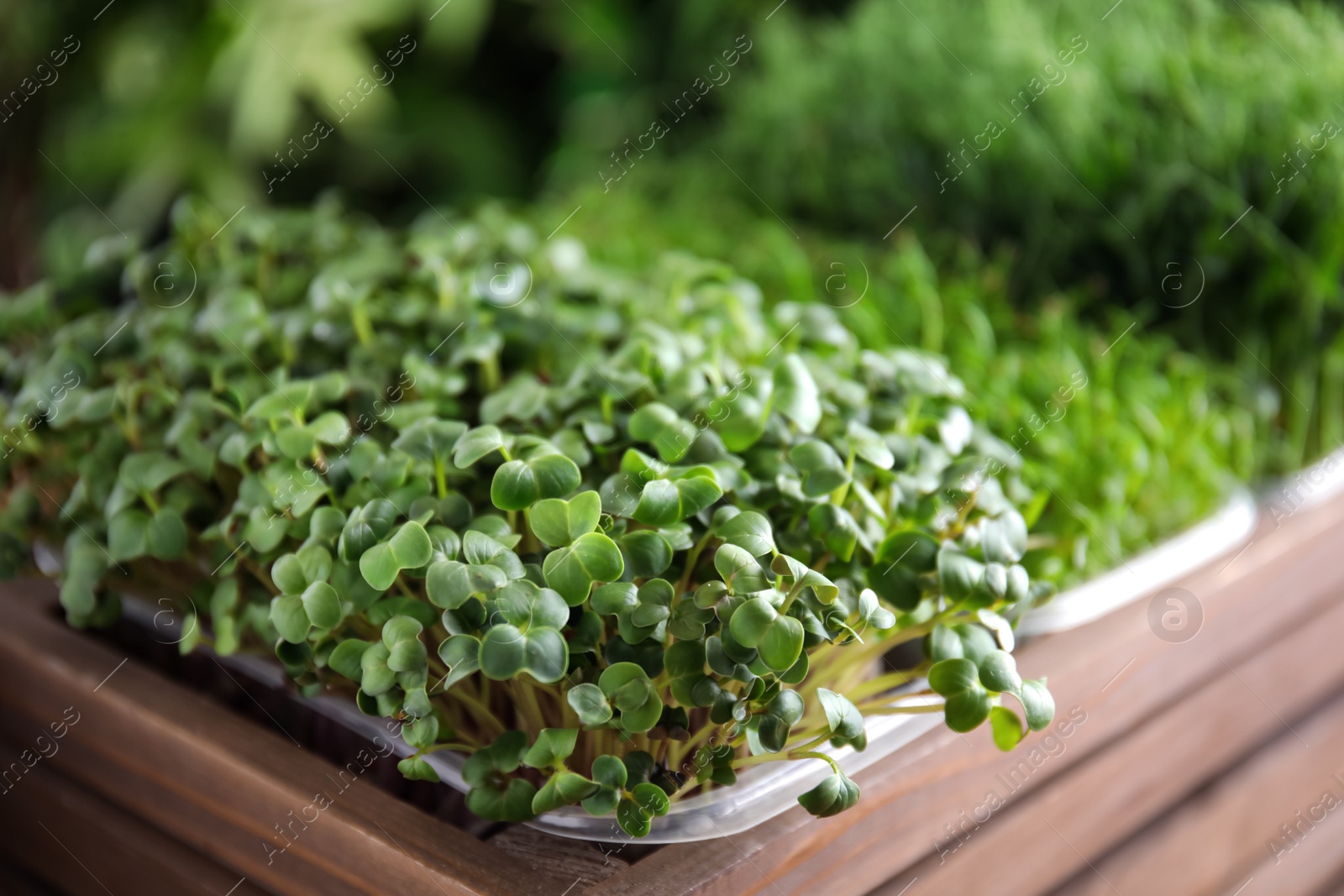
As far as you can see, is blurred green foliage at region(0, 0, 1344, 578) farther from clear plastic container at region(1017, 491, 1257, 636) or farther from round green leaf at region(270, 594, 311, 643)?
round green leaf at region(270, 594, 311, 643)

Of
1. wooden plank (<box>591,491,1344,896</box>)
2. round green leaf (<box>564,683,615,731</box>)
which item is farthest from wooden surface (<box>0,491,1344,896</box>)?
round green leaf (<box>564,683,615,731</box>)

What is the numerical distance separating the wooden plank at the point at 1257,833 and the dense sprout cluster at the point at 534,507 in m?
0.31

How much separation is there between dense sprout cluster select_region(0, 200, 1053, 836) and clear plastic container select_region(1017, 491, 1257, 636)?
130 mm

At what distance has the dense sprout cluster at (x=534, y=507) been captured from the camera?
0.54 metres

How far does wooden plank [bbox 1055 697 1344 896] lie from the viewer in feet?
2.84

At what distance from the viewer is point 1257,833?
98cm

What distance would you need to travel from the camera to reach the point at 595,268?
1025 millimetres

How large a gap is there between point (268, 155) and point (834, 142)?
168cm

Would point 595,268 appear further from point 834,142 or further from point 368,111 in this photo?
point 368,111

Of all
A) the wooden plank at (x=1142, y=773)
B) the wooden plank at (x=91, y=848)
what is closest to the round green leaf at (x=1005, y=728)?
the wooden plank at (x=1142, y=773)

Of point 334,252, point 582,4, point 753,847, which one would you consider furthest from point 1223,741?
point 582,4

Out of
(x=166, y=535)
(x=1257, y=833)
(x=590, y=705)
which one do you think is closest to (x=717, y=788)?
(x=590, y=705)

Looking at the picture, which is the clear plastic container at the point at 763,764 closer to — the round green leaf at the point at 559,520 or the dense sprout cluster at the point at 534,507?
the dense sprout cluster at the point at 534,507

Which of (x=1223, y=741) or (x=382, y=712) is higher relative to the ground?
(x=382, y=712)
